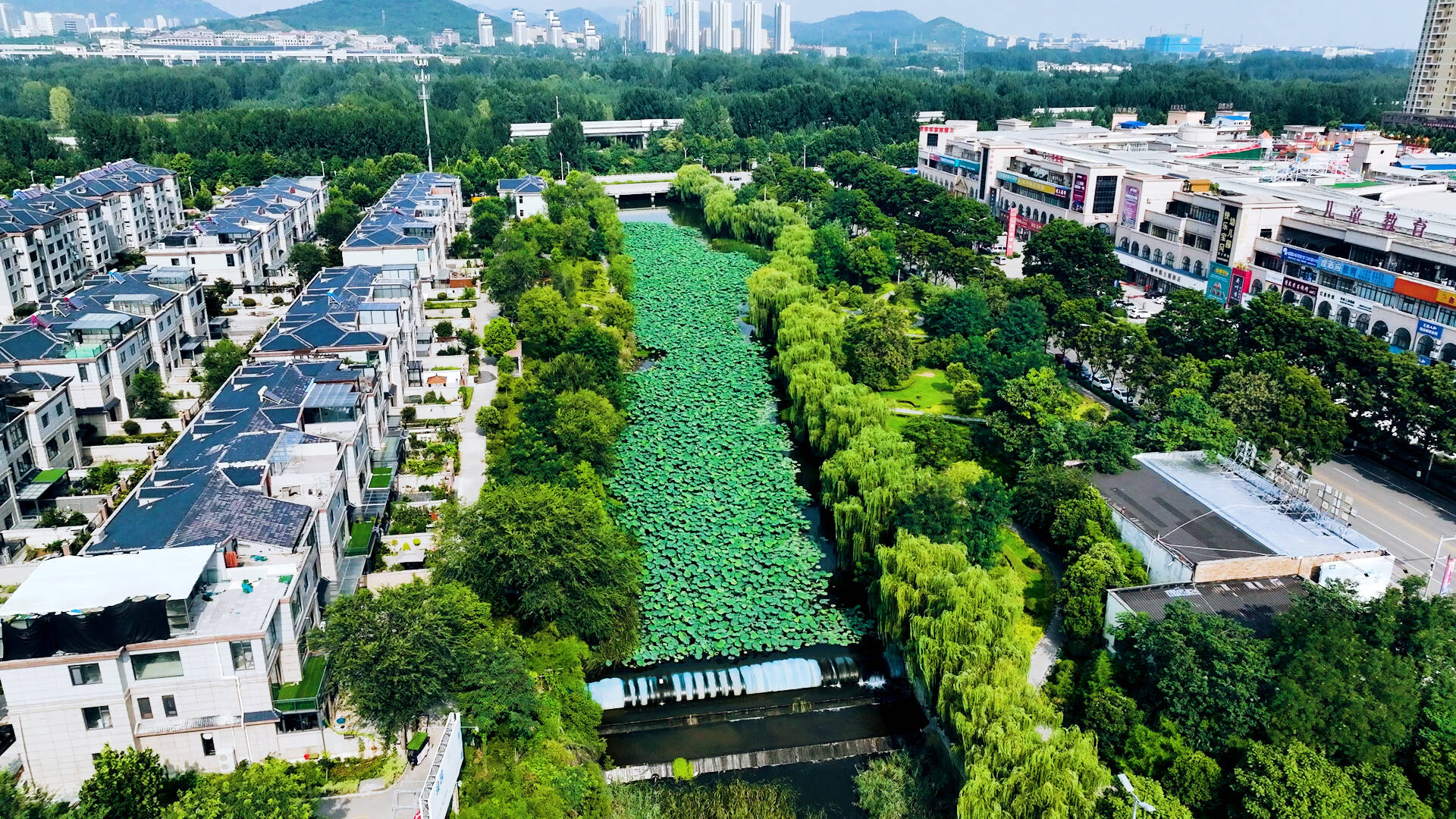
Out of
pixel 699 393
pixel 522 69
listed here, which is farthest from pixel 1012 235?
pixel 522 69

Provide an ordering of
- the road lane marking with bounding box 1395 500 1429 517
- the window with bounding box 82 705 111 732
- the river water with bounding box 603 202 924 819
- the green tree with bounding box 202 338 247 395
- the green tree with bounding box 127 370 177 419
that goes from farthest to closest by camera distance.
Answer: the green tree with bounding box 202 338 247 395
the green tree with bounding box 127 370 177 419
the road lane marking with bounding box 1395 500 1429 517
the river water with bounding box 603 202 924 819
the window with bounding box 82 705 111 732

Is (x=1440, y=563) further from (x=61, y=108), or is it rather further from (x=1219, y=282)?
(x=61, y=108)

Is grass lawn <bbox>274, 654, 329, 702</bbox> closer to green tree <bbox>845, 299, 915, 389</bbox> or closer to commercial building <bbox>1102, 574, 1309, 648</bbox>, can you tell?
commercial building <bbox>1102, 574, 1309, 648</bbox>

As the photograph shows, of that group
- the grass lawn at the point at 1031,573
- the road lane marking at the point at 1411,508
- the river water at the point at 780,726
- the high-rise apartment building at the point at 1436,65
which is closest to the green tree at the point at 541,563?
the river water at the point at 780,726

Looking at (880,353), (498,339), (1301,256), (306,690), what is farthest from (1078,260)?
(306,690)

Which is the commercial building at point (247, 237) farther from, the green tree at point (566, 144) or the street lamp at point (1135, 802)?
the street lamp at point (1135, 802)

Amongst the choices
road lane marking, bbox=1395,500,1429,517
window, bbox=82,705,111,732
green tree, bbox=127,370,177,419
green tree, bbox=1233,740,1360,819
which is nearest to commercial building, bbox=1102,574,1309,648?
green tree, bbox=1233,740,1360,819
